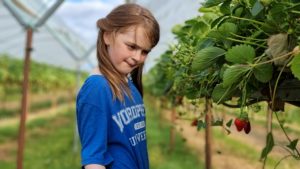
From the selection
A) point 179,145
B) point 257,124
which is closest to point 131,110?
point 179,145

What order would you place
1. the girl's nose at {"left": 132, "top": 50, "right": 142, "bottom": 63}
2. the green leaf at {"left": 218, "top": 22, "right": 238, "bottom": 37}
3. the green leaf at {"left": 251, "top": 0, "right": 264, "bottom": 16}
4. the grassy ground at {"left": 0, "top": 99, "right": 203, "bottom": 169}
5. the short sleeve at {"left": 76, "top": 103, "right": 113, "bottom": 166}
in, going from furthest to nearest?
the grassy ground at {"left": 0, "top": 99, "right": 203, "bottom": 169}
the girl's nose at {"left": 132, "top": 50, "right": 142, "bottom": 63}
the short sleeve at {"left": 76, "top": 103, "right": 113, "bottom": 166}
the green leaf at {"left": 218, "top": 22, "right": 238, "bottom": 37}
the green leaf at {"left": 251, "top": 0, "right": 264, "bottom": 16}

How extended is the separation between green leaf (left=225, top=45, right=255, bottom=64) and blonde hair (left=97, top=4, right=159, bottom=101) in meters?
0.63

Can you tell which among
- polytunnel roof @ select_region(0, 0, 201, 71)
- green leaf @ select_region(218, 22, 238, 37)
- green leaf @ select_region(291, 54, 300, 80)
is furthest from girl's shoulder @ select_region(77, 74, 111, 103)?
polytunnel roof @ select_region(0, 0, 201, 71)

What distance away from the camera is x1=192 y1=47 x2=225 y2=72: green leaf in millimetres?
1226

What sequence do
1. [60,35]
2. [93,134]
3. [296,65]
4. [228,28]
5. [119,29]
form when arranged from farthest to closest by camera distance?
[60,35] → [119,29] → [93,134] → [228,28] → [296,65]

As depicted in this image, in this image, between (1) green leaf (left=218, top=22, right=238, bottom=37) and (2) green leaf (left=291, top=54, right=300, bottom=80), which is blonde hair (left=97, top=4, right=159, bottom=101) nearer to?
(1) green leaf (left=218, top=22, right=238, bottom=37)

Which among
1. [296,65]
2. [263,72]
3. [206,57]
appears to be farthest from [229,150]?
[296,65]

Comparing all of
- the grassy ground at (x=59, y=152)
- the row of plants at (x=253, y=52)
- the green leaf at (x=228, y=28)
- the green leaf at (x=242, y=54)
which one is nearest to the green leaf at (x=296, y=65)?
the row of plants at (x=253, y=52)

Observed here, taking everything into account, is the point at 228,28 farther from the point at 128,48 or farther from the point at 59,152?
the point at 59,152

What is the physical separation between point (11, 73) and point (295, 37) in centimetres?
1686

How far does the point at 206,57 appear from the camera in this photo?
1.24m

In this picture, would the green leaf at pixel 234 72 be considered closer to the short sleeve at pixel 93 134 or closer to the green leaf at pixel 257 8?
the green leaf at pixel 257 8

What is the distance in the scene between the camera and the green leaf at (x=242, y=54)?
1.07 m

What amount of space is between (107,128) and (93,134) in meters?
0.06
